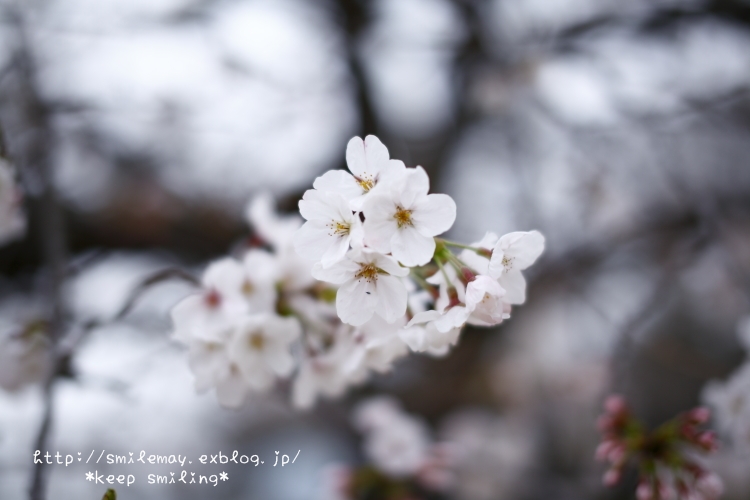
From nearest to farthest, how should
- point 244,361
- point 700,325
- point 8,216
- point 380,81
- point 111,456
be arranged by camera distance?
1. point 244,361
2. point 8,216
3. point 111,456
4. point 380,81
5. point 700,325

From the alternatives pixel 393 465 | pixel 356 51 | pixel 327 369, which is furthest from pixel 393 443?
pixel 356 51

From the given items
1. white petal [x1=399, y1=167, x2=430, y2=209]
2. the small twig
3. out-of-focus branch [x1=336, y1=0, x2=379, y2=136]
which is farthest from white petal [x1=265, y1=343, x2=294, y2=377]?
out-of-focus branch [x1=336, y1=0, x2=379, y2=136]

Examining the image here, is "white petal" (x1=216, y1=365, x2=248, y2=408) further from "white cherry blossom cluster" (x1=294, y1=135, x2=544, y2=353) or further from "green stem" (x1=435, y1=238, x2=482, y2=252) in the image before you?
"green stem" (x1=435, y1=238, x2=482, y2=252)

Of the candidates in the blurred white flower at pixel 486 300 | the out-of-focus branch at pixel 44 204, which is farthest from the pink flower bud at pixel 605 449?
the out-of-focus branch at pixel 44 204

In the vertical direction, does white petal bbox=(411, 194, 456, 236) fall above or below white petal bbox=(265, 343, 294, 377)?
above

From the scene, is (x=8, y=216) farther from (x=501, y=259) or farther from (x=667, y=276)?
(x=667, y=276)

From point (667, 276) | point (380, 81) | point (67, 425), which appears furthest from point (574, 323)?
point (67, 425)
